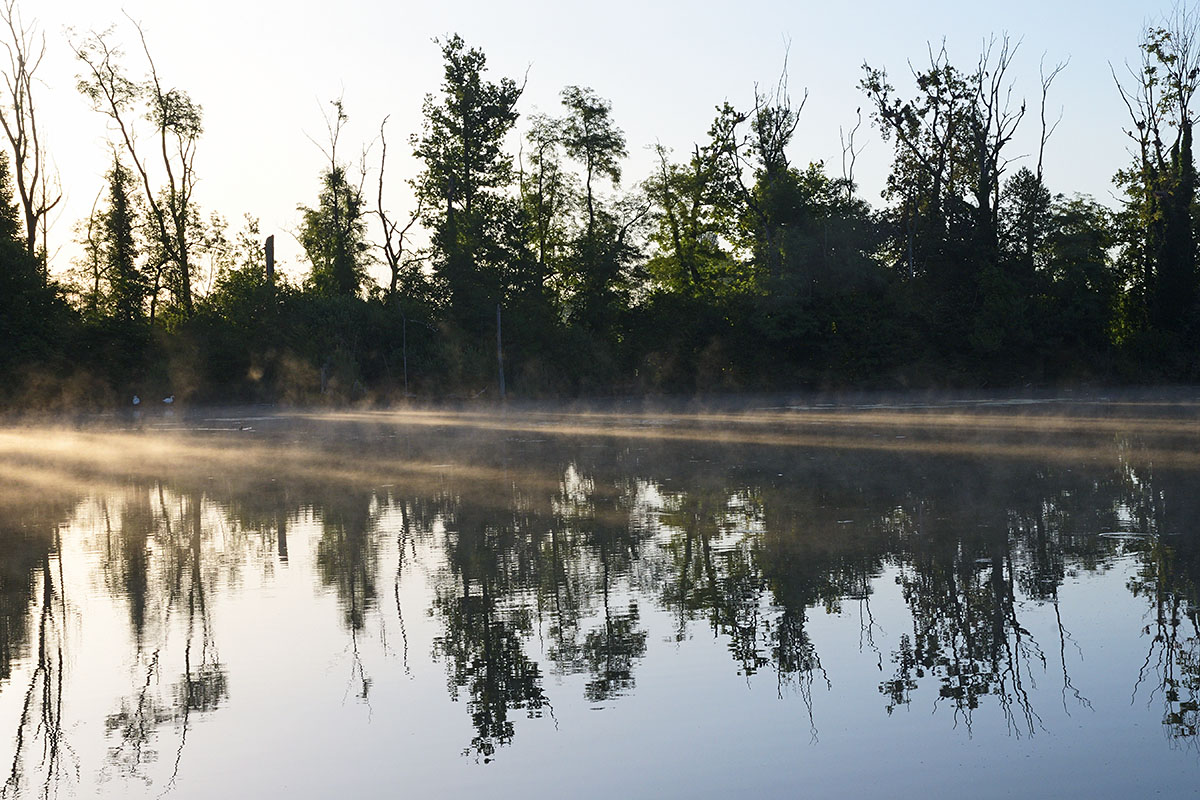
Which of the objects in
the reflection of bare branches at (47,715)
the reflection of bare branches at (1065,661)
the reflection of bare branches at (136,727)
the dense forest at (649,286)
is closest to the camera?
the reflection of bare branches at (47,715)

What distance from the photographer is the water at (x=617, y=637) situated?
546cm

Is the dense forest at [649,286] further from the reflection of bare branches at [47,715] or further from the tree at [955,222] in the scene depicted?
the reflection of bare branches at [47,715]

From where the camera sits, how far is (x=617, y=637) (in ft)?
25.5

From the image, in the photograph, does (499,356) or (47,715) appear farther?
(499,356)

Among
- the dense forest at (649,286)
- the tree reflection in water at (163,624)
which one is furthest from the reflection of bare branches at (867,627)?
the dense forest at (649,286)

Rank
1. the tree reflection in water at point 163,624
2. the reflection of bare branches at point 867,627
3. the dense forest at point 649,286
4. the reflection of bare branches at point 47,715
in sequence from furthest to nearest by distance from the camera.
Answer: the dense forest at point 649,286
the reflection of bare branches at point 867,627
the tree reflection in water at point 163,624
the reflection of bare branches at point 47,715

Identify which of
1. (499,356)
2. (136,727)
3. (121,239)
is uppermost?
(121,239)

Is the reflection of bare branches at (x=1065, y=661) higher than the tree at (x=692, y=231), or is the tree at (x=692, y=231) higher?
the tree at (x=692, y=231)

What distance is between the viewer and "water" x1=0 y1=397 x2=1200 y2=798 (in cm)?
546

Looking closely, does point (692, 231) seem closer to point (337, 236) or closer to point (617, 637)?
point (337, 236)

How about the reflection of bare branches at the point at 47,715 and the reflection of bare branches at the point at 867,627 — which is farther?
the reflection of bare branches at the point at 867,627

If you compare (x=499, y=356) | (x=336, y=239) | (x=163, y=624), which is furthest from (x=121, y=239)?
(x=163, y=624)

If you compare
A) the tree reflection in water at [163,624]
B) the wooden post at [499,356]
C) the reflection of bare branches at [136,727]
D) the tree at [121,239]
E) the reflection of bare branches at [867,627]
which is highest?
the tree at [121,239]

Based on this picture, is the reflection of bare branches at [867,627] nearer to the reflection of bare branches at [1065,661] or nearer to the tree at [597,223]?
the reflection of bare branches at [1065,661]
